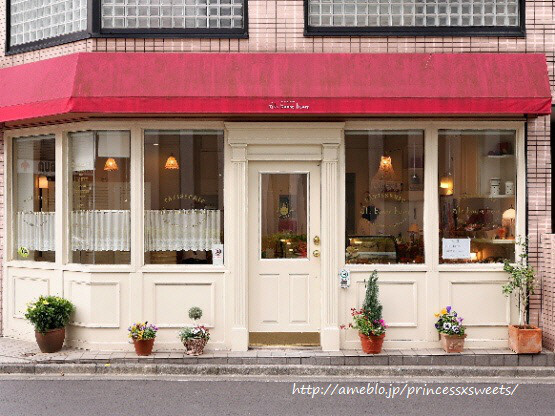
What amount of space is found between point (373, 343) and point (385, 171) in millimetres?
2261

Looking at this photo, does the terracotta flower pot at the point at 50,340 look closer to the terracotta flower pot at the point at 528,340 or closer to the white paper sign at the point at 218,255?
the white paper sign at the point at 218,255

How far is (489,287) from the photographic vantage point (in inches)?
375

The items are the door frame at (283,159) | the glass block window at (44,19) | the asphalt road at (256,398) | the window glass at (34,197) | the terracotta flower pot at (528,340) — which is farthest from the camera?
the window glass at (34,197)

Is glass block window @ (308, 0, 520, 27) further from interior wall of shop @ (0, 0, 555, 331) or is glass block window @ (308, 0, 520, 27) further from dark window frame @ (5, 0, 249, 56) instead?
dark window frame @ (5, 0, 249, 56)

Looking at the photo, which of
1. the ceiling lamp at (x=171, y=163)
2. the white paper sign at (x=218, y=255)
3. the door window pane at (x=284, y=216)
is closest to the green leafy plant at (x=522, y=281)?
the door window pane at (x=284, y=216)

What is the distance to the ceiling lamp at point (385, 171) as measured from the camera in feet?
31.7

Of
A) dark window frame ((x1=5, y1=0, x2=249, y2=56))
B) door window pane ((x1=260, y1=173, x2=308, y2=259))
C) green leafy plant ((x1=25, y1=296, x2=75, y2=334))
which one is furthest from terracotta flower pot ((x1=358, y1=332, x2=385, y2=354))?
dark window frame ((x1=5, y1=0, x2=249, y2=56))

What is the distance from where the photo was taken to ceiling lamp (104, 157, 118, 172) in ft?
31.4

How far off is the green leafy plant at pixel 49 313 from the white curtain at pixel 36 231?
0.93 meters

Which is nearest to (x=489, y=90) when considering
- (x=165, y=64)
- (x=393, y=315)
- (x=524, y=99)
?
(x=524, y=99)

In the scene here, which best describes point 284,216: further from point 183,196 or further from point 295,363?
point 295,363

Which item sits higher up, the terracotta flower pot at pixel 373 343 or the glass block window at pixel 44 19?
the glass block window at pixel 44 19

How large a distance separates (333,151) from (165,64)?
2.40m

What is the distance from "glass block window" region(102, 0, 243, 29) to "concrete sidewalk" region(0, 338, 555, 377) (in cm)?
427
